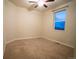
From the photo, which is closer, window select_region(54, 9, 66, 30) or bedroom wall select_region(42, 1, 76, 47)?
bedroom wall select_region(42, 1, 76, 47)

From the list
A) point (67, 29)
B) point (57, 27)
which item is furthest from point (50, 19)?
point (67, 29)

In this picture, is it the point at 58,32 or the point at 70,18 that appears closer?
the point at 70,18


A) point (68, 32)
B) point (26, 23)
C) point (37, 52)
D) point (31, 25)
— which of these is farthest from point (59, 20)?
point (37, 52)

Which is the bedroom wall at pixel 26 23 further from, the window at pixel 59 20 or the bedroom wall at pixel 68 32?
the window at pixel 59 20

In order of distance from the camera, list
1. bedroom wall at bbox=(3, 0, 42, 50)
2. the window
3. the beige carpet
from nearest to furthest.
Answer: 1. the beige carpet
2. the window
3. bedroom wall at bbox=(3, 0, 42, 50)

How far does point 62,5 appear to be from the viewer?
3.63 meters

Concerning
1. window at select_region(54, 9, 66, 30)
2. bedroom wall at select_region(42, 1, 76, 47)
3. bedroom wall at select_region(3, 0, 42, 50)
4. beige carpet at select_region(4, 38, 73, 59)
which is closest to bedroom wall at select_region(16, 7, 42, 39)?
bedroom wall at select_region(3, 0, 42, 50)

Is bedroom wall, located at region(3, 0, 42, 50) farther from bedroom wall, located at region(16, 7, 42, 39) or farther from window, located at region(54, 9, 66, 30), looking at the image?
window, located at region(54, 9, 66, 30)

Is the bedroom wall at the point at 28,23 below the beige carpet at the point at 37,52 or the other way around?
the other way around

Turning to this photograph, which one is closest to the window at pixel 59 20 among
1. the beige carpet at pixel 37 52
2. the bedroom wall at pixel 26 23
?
the beige carpet at pixel 37 52

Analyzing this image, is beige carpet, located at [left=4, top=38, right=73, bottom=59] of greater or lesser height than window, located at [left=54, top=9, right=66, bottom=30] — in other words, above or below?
below

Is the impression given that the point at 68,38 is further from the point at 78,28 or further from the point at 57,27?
the point at 78,28

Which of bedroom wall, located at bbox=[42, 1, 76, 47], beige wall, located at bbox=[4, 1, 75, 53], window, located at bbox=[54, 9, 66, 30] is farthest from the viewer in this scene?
window, located at bbox=[54, 9, 66, 30]

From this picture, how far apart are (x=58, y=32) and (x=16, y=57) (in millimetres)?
2680
